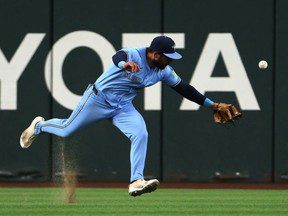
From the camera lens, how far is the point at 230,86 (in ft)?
49.9

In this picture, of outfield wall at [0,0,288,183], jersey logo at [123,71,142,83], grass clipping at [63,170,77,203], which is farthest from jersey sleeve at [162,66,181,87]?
outfield wall at [0,0,288,183]

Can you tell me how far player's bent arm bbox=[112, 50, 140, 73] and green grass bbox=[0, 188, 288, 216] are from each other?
4.80ft

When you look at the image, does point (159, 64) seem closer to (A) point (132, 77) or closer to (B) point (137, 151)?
(A) point (132, 77)

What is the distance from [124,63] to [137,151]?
909 millimetres

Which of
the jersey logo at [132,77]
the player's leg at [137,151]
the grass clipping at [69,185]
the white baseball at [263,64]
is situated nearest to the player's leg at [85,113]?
the player's leg at [137,151]

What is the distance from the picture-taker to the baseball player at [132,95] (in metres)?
9.92

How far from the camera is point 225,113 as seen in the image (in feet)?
34.6

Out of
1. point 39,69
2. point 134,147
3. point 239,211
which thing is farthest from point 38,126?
point 39,69

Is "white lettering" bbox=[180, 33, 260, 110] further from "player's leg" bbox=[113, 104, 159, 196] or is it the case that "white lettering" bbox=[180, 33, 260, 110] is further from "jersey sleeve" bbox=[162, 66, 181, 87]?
"player's leg" bbox=[113, 104, 159, 196]

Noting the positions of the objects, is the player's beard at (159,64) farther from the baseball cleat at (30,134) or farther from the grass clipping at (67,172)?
the grass clipping at (67,172)

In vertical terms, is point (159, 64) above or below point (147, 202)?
above

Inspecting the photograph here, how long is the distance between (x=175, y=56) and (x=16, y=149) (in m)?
6.05

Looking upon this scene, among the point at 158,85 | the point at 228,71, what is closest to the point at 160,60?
the point at 158,85

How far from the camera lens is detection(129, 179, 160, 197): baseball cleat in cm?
972
